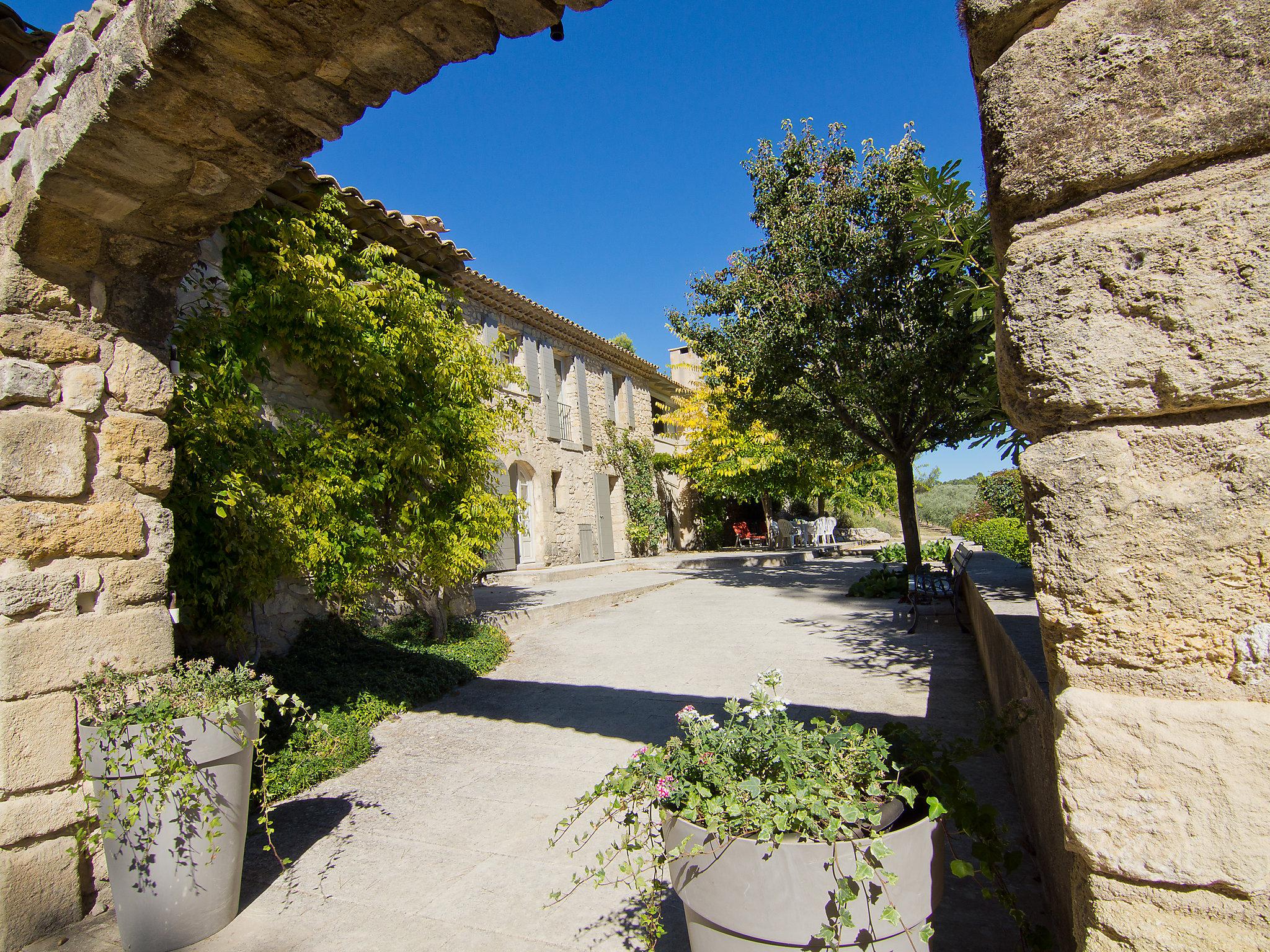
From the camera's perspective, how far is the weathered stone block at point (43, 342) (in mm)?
2699

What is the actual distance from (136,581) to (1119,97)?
A: 364 cm

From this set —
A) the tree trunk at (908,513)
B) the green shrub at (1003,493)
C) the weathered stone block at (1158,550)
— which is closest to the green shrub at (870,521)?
the green shrub at (1003,493)

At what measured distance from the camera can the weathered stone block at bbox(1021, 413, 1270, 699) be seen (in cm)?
117

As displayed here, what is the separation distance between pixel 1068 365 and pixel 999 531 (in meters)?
12.2

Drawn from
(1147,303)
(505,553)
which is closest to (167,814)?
(1147,303)

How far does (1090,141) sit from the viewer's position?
1.31m

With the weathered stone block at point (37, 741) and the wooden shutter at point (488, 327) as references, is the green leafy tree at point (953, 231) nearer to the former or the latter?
the weathered stone block at point (37, 741)

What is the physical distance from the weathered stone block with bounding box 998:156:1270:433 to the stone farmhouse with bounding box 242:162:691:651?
5384 mm

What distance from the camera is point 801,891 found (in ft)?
5.17

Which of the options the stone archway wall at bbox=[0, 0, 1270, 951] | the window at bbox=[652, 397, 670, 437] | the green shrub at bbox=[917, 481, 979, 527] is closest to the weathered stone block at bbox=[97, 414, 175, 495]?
the stone archway wall at bbox=[0, 0, 1270, 951]

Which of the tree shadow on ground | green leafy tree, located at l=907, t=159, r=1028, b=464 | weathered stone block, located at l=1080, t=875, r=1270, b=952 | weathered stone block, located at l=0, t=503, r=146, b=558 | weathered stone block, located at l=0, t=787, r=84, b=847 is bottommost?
the tree shadow on ground

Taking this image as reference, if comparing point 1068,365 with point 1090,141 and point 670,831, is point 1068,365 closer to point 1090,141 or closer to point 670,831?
point 1090,141

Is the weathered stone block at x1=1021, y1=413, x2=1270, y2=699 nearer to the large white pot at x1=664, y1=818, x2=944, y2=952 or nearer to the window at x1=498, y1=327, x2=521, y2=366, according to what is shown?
the large white pot at x1=664, y1=818, x2=944, y2=952

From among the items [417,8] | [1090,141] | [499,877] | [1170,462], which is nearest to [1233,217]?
[1090,141]
